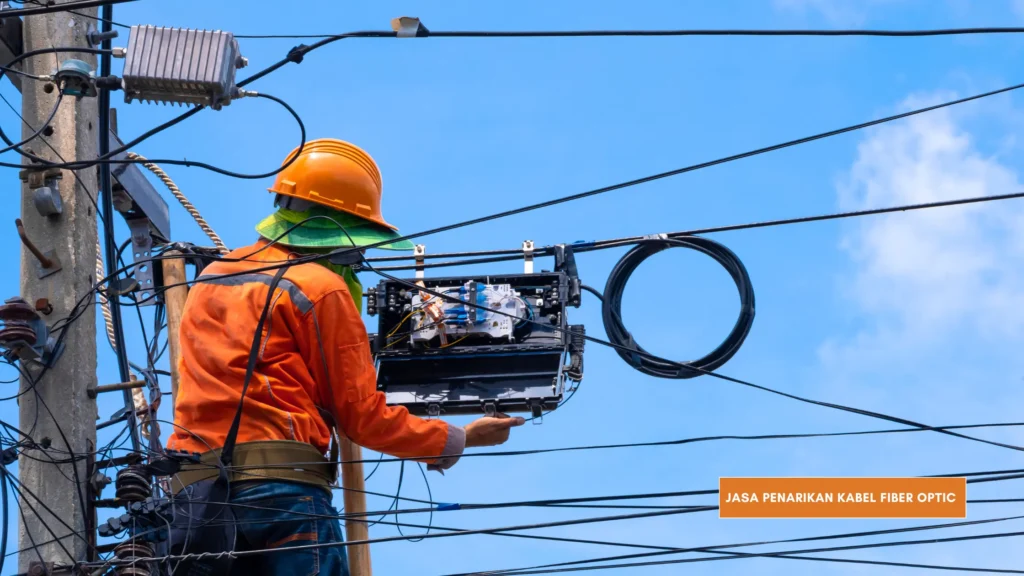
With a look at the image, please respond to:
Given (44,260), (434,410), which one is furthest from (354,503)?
(44,260)

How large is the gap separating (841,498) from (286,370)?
2788 millimetres

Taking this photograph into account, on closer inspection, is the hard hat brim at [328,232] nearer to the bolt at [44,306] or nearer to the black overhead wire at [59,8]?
the bolt at [44,306]

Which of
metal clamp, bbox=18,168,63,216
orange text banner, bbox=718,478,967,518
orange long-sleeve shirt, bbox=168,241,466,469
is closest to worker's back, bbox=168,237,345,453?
orange long-sleeve shirt, bbox=168,241,466,469

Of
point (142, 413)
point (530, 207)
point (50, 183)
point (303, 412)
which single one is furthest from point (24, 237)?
point (530, 207)

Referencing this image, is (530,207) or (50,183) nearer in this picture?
(530,207)

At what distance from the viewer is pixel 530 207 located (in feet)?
24.4

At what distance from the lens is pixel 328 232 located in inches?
312

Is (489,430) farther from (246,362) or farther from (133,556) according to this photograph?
(133,556)

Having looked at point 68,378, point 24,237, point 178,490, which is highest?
point 24,237

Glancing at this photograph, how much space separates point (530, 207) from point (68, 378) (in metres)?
2.41

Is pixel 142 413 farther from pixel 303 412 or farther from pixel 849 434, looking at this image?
pixel 849 434

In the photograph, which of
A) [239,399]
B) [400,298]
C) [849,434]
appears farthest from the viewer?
[400,298]

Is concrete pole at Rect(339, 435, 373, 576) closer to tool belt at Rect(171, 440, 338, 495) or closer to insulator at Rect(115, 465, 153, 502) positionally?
tool belt at Rect(171, 440, 338, 495)

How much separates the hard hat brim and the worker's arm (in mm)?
538
